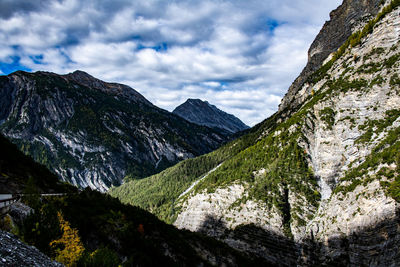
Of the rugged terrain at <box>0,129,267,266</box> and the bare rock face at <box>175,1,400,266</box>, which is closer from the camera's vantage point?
the rugged terrain at <box>0,129,267,266</box>

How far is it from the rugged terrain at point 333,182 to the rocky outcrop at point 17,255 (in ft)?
131

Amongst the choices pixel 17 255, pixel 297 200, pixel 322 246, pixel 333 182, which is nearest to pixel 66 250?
pixel 17 255

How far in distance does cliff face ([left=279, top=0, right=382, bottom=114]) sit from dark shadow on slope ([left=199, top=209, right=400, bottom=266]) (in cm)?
8703

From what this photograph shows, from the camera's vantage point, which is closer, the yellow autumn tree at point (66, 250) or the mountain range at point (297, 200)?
the yellow autumn tree at point (66, 250)

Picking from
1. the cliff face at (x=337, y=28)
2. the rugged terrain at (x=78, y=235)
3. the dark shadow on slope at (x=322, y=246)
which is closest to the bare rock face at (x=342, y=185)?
the dark shadow on slope at (x=322, y=246)

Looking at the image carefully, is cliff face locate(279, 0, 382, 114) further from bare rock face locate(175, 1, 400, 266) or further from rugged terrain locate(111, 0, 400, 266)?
bare rock face locate(175, 1, 400, 266)

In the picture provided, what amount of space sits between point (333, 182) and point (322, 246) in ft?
72.5

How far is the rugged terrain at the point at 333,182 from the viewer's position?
4159 centimetres

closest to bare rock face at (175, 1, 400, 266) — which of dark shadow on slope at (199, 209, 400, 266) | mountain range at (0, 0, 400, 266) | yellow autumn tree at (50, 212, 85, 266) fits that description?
dark shadow on slope at (199, 209, 400, 266)

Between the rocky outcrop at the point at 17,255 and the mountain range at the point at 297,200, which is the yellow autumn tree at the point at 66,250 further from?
the rocky outcrop at the point at 17,255

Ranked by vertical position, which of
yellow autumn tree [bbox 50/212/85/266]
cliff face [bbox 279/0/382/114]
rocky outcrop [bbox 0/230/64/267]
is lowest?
yellow autumn tree [bbox 50/212/85/266]

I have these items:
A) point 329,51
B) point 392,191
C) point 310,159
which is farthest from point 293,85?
point 392,191

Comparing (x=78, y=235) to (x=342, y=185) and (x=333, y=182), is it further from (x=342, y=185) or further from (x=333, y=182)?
(x=333, y=182)

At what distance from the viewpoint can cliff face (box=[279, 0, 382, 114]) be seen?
409 feet
